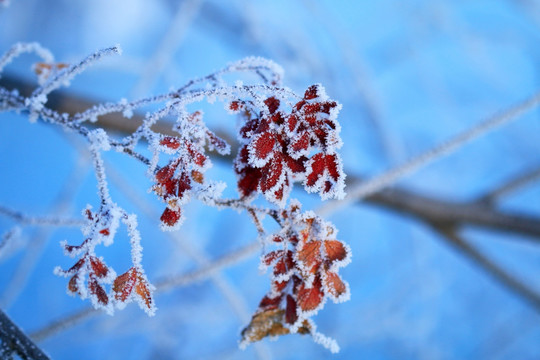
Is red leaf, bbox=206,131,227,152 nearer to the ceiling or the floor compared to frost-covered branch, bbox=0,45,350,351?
nearer to the ceiling

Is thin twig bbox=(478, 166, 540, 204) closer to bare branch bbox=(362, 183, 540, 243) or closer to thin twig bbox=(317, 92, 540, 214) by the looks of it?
bare branch bbox=(362, 183, 540, 243)

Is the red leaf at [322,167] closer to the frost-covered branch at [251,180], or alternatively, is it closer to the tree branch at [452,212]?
the frost-covered branch at [251,180]

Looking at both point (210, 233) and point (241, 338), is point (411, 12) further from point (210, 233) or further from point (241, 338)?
point (241, 338)

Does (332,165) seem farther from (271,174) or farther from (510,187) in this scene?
(510,187)

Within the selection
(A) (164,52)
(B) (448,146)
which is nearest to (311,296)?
(B) (448,146)

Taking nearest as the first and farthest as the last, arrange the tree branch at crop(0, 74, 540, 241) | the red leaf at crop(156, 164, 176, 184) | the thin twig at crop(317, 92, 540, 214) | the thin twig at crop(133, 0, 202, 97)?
the red leaf at crop(156, 164, 176, 184), the thin twig at crop(317, 92, 540, 214), the tree branch at crop(0, 74, 540, 241), the thin twig at crop(133, 0, 202, 97)

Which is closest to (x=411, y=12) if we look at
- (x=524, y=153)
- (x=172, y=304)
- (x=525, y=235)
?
(x=524, y=153)

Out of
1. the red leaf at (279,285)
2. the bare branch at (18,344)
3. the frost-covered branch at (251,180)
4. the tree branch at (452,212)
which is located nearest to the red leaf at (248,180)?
the frost-covered branch at (251,180)

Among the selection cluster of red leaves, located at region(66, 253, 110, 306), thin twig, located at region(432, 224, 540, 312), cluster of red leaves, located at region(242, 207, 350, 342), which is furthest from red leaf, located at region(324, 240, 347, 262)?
thin twig, located at region(432, 224, 540, 312)
